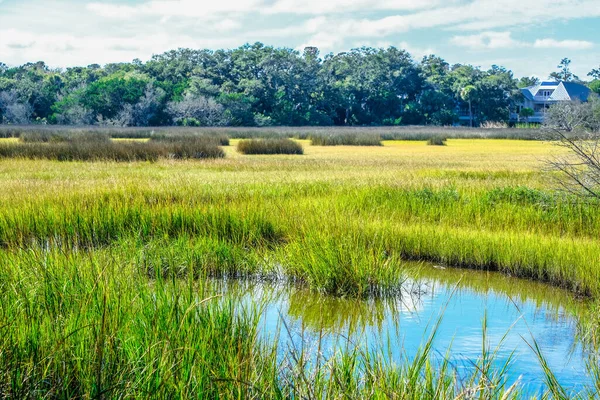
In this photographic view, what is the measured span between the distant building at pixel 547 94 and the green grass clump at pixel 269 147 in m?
69.6

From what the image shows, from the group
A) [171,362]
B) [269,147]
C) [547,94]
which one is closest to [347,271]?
[171,362]

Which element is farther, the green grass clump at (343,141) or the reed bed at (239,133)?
the reed bed at (239,133)

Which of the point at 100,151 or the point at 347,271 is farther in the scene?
the point at 100,151

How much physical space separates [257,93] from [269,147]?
46645mm

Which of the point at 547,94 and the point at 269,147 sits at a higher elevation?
the point at 547,94

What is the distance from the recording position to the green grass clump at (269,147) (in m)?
31.0

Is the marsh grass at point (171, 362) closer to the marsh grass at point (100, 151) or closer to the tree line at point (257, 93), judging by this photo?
the marsh grass at point (100, 151)

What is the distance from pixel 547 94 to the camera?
4129 inches

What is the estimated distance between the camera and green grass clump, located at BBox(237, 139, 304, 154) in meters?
31.0

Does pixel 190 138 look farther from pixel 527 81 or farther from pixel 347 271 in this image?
pixel 527 81

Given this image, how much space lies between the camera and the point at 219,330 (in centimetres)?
468

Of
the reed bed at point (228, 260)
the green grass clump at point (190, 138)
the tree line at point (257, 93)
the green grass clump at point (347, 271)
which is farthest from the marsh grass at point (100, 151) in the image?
the tree line at point (257, 93)

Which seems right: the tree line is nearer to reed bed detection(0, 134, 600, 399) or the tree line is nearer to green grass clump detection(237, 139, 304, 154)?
green grass clump detection(237, 139, 304, 154)

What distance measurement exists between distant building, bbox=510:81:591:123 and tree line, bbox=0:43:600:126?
12.8 m
